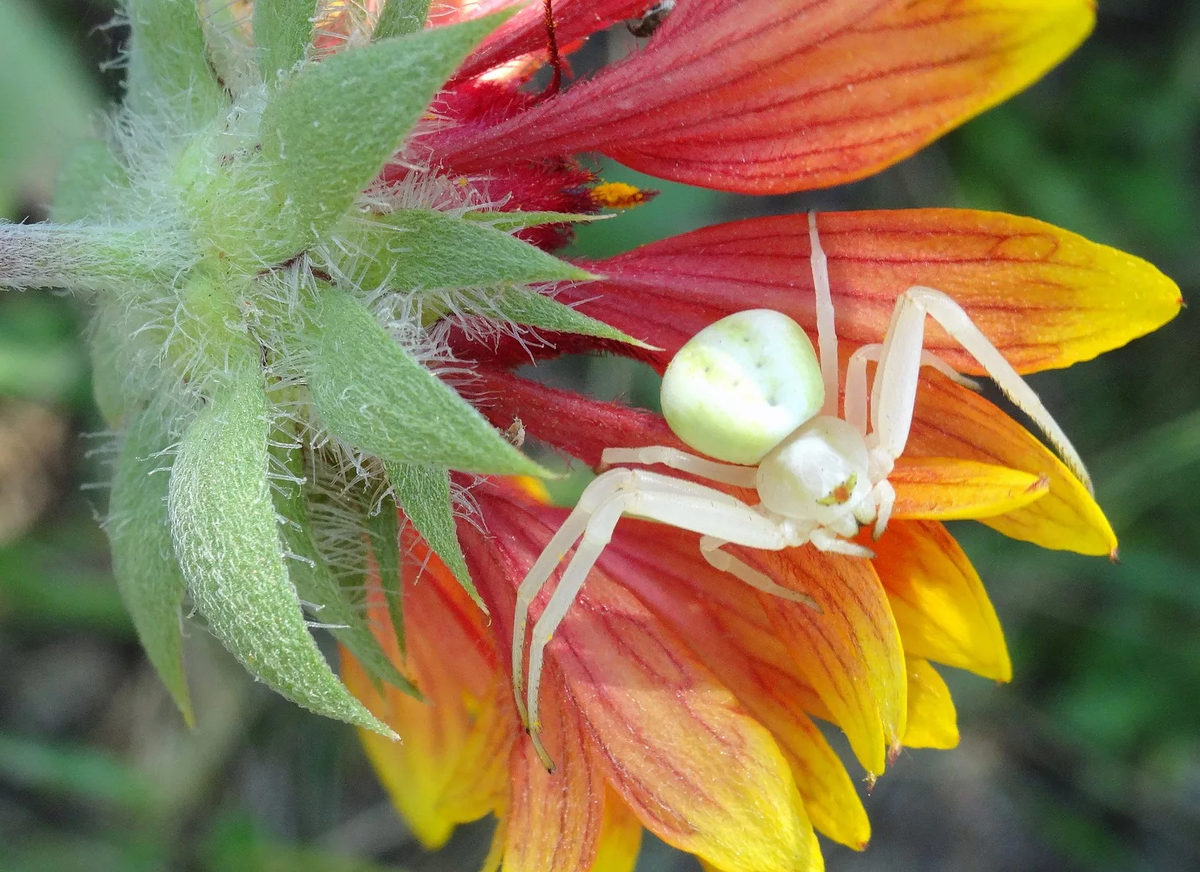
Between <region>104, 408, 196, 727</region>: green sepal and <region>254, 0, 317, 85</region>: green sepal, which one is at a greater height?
<region>254, 0, 317, 85</region>: green sepal

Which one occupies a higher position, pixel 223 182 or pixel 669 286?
pixel 223 182

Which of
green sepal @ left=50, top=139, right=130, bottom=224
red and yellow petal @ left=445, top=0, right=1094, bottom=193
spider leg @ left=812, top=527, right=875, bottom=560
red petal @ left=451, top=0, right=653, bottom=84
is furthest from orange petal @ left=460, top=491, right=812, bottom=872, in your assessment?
green sepal @ left=50, top=139, right=130, bottom=224

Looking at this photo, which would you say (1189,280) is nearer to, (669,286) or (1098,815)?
(1098,815)

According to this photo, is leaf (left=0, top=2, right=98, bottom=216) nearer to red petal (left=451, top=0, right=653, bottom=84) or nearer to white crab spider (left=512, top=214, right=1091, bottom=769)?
red petal (left=451, top=0, right=653, bottom=84)

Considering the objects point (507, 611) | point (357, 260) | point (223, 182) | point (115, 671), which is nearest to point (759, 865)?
point (507, 611)

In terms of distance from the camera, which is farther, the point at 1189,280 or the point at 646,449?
the point at 1189,280

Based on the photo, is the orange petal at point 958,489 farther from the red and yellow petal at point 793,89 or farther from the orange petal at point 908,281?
the red and yellow petal at point 793,89
